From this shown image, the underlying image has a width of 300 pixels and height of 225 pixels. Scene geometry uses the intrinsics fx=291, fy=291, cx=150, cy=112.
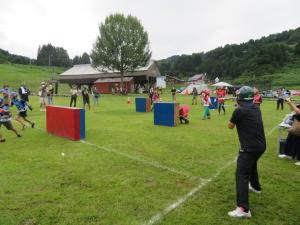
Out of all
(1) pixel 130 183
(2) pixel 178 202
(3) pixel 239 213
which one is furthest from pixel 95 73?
(3) pixel 239 213

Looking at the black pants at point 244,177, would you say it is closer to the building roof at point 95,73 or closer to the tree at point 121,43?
the tree at point 121,43

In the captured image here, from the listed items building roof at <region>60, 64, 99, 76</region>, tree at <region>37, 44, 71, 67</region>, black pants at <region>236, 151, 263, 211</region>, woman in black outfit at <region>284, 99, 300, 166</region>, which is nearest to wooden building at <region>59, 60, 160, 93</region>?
building roof at <region>60, 64, 99, 76</region>

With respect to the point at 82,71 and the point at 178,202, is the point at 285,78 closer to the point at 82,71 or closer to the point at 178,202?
the point at 82,71

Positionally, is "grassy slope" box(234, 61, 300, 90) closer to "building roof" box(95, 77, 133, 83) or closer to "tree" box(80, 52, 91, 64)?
"building roof" box(95, 77, 133, 83)

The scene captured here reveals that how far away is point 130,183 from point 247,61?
9349cm

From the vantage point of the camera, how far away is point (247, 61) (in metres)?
92.2

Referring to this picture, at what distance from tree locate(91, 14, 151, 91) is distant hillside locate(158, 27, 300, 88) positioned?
1297 inches

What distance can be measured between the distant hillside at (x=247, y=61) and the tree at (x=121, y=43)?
3295 centimetres

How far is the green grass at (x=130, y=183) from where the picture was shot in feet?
14.9

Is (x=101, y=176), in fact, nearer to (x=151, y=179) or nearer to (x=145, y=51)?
(x=151, y=179)

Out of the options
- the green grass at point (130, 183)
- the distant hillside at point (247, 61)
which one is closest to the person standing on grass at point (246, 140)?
the green grass at point (130, 183)

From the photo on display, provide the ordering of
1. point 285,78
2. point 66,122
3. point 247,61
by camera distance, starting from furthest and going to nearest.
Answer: point 247,61 < point 285,78 < point 66,122

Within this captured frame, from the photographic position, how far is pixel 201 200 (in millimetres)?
5066

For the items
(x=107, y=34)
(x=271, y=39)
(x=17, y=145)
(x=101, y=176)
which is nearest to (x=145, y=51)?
(x=107, y=34)
